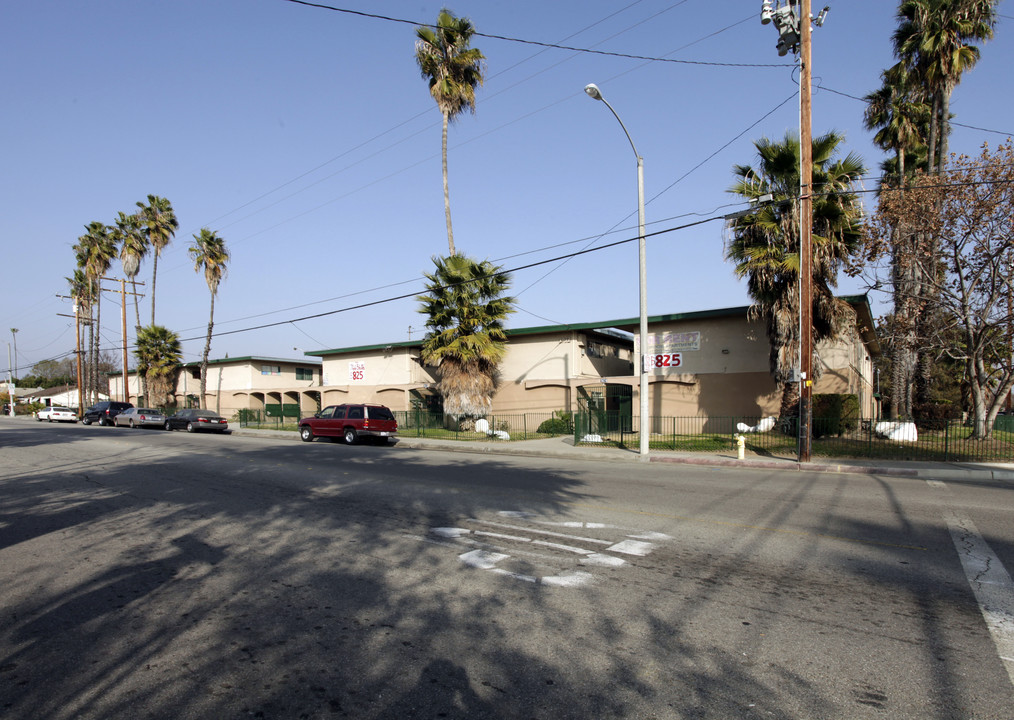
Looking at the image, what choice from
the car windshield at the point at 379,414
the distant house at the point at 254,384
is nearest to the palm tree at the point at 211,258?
the distant house at the point at 254,384

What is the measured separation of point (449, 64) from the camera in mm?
30422

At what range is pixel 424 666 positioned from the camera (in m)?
4.13

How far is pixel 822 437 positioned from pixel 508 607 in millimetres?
19353

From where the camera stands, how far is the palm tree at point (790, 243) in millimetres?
19594

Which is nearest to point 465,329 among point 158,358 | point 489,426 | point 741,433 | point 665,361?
point 489,426

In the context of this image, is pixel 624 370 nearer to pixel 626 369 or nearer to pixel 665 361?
pixel 626 369

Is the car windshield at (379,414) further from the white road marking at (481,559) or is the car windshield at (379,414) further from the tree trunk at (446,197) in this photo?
the white road marking at (481,559)

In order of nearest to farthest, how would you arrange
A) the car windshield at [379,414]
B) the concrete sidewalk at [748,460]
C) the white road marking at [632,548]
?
the white road marking at [632,548] < the concrete sidewalk at [748,460] < the car windshield at [379,414]

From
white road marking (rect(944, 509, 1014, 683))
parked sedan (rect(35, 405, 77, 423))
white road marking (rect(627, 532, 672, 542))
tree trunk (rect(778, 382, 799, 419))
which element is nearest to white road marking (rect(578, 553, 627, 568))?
white road marking (rect(627, 532, 672, 542))

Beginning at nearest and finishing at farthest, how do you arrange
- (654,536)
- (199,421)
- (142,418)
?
(654,536)
(199,421)
(142,418)

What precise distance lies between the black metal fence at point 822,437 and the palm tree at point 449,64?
12.2 m

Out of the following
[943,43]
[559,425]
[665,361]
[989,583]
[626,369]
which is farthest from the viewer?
[626,369]

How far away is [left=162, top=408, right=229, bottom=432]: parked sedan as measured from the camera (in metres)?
35.2

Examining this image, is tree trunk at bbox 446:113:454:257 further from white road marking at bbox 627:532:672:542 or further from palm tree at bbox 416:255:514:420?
white road marking at bbox 627:532:672:542
